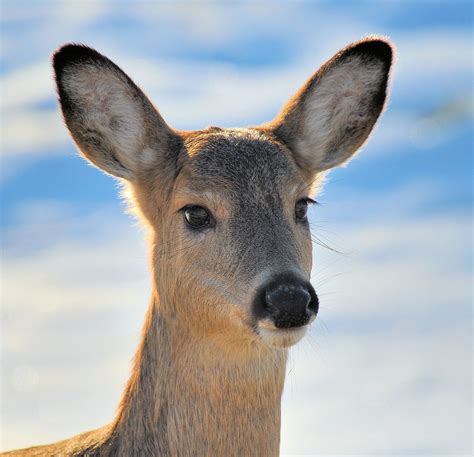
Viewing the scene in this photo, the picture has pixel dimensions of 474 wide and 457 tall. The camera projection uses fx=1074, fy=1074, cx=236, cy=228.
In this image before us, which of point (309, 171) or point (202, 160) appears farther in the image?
point (309, 171)

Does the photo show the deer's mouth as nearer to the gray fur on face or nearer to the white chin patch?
the white chin patch

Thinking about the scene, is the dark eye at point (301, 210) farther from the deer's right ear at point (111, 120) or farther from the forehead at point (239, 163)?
the deer's right ear at point (111, 120)

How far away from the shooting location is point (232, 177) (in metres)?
7.86

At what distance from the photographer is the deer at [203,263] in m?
7.34

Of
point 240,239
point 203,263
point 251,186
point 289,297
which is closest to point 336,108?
point 251,186

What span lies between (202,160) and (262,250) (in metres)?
1.07

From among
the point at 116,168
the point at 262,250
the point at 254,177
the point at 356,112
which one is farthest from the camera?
the point at 356,112

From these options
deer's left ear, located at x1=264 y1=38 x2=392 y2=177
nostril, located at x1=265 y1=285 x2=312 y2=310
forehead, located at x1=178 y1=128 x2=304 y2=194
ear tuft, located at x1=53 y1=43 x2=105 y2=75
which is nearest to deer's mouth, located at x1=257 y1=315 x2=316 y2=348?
nostril, located at x1=265 y1=285 x2=312 y2=310

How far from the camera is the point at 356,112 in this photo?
29.8 feet

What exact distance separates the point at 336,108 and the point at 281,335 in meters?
2.68

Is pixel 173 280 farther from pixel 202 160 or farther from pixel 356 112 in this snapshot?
pixel 356 112

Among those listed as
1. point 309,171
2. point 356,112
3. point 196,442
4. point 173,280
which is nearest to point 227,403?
point 196,442

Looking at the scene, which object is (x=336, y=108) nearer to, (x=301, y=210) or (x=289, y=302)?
(x=301, y=210)

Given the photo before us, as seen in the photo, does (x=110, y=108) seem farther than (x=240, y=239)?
Yes
